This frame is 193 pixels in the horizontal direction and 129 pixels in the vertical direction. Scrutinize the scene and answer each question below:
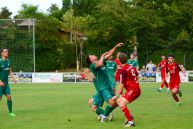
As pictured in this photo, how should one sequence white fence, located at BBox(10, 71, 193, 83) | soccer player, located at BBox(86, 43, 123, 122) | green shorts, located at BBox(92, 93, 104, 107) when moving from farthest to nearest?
white fence, located at BBox(10, 71, 193, 83) → green shorts, located at BBox(92, 93, 104, 107) → soccer player, located at BBox(86, 43, 123, 122)

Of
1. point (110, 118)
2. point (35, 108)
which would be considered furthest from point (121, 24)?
point (110, 118)

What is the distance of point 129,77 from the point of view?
13500 millimetres

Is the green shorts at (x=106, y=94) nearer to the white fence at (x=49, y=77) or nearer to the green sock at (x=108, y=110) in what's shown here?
the green sock at (x=108, y=110)

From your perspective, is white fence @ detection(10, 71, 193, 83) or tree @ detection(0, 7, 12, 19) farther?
tree @ detection(0, 7, 12, 19)

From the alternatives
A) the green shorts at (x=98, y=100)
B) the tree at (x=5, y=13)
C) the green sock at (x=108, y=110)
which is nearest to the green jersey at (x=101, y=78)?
the green shorts at (x=98, y=100)

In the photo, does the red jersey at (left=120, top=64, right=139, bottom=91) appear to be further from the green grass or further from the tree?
the tree

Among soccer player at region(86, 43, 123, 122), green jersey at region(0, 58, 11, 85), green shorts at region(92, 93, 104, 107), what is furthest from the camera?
green jersey at region(0, 58, 11, 85)

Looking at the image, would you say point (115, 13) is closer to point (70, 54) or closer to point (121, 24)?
point (121, 24)

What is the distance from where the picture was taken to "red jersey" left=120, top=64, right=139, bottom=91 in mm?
13391

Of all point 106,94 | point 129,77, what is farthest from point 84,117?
point 129,77

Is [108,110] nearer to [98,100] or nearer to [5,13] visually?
[98,100]

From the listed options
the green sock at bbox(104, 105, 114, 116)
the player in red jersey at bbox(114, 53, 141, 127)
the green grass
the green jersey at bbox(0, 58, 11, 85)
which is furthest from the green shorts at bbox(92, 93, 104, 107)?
the green jersey at bbox(0, 58, 11, 85)

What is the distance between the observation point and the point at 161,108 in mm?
18453

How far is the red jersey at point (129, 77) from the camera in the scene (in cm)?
1339
